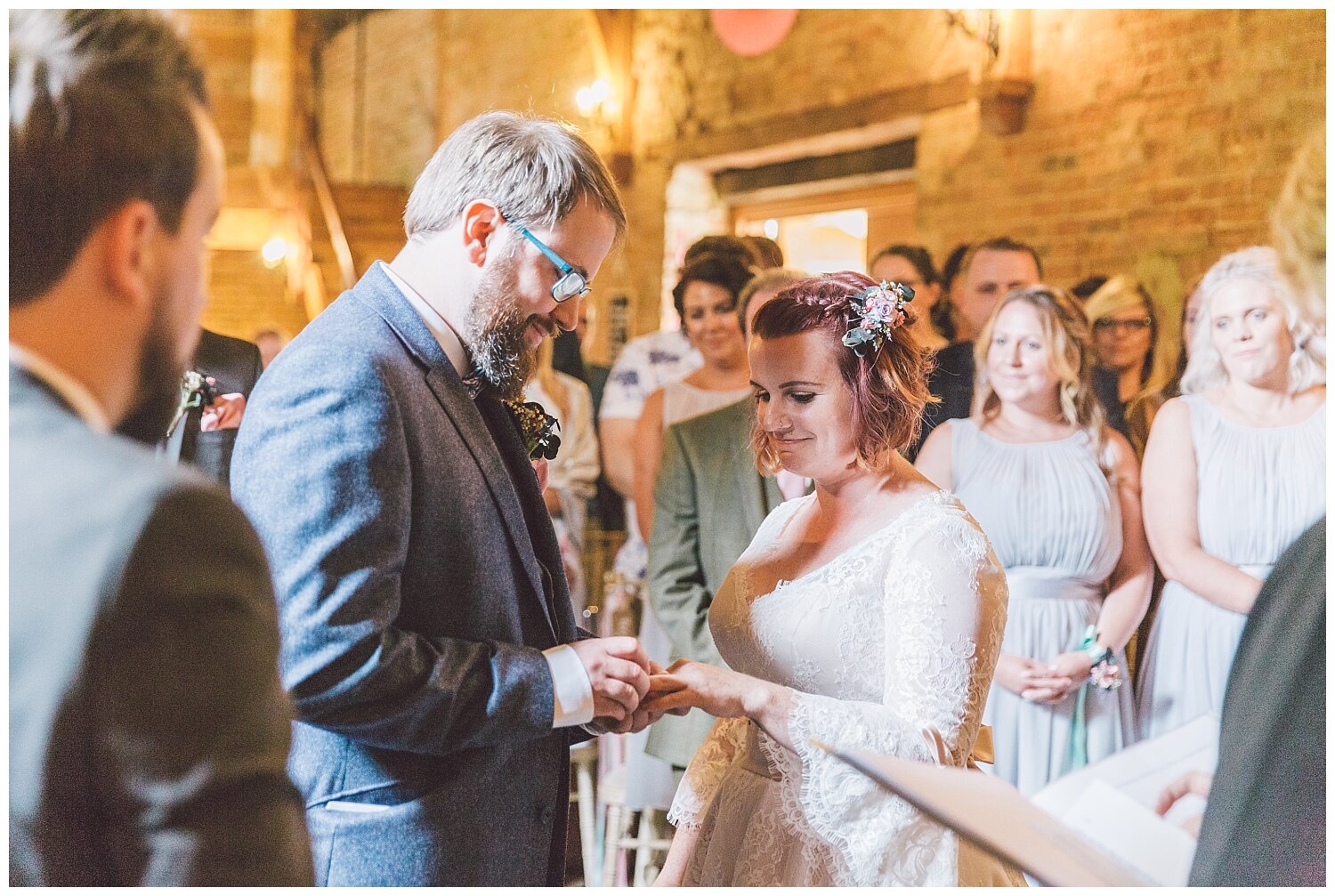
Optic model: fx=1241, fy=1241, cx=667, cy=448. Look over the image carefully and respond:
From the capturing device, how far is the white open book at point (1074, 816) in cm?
101

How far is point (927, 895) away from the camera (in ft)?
5.78

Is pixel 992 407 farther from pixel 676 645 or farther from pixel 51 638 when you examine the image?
pixel 51 638

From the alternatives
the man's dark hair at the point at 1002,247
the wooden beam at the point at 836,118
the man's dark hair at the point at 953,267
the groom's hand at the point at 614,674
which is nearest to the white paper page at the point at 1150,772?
the groom's hand at the point at 614,674

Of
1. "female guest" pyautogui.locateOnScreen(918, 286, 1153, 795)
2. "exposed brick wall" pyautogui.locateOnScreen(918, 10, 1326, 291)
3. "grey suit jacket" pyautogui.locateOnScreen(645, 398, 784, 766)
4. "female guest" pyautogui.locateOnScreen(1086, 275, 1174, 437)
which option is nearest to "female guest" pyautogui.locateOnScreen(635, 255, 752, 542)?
"grey suit jacket" pyautogui.locateOnScreen(645, 398, 784, 766)

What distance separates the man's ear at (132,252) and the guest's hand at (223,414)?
0.81m

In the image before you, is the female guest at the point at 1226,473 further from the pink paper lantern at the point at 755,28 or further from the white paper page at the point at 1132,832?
the pink paper lantern at the point at 755,28

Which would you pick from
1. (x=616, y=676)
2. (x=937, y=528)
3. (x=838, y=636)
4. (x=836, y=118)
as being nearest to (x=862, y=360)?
(x=937, y=528)

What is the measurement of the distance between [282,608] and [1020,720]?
2249 millimetres

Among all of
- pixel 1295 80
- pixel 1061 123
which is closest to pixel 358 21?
pixel 1061 123

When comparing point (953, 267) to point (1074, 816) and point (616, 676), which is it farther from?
point (1074, 816)

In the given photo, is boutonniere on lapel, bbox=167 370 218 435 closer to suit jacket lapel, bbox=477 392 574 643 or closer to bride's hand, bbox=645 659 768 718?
suit jacket lapel, bbox=477 392 574 643

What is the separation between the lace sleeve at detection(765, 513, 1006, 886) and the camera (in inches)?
67.0

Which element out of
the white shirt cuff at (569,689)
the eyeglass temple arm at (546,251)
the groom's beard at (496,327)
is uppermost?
the eyeglass temple arm at (546,251)

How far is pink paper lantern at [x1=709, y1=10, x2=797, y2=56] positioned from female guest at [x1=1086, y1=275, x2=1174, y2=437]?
8.20 feet
